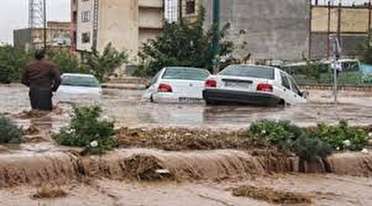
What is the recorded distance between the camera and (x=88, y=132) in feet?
31.8

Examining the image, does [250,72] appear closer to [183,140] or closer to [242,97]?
[242,97]

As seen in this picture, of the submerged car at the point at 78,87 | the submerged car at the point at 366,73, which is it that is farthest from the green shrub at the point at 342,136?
the submerged car at the point at 366,73

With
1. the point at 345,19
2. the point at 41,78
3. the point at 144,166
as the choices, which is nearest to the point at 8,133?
the point at 144,166

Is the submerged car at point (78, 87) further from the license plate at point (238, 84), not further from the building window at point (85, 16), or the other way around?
the building window at point (85, 16)

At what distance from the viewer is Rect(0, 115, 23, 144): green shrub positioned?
988 cm

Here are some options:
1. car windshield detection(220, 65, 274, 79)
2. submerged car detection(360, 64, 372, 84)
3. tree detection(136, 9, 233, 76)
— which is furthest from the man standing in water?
submerged car detection(360, 64, 372, 84)

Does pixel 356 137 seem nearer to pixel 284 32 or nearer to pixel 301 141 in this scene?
pixel 301 141

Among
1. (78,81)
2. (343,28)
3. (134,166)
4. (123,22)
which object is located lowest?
(78,81)

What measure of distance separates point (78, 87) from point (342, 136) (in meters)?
20.3

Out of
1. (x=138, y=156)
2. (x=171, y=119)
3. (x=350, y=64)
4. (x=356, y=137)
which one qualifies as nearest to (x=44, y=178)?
(x=138, y=156)

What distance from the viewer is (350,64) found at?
216 feet

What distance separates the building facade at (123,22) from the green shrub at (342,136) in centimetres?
7681

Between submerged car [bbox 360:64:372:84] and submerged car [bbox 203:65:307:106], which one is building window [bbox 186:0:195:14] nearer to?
submerged car [bbox 360:64:372:84]

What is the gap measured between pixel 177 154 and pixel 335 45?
65.3ft
